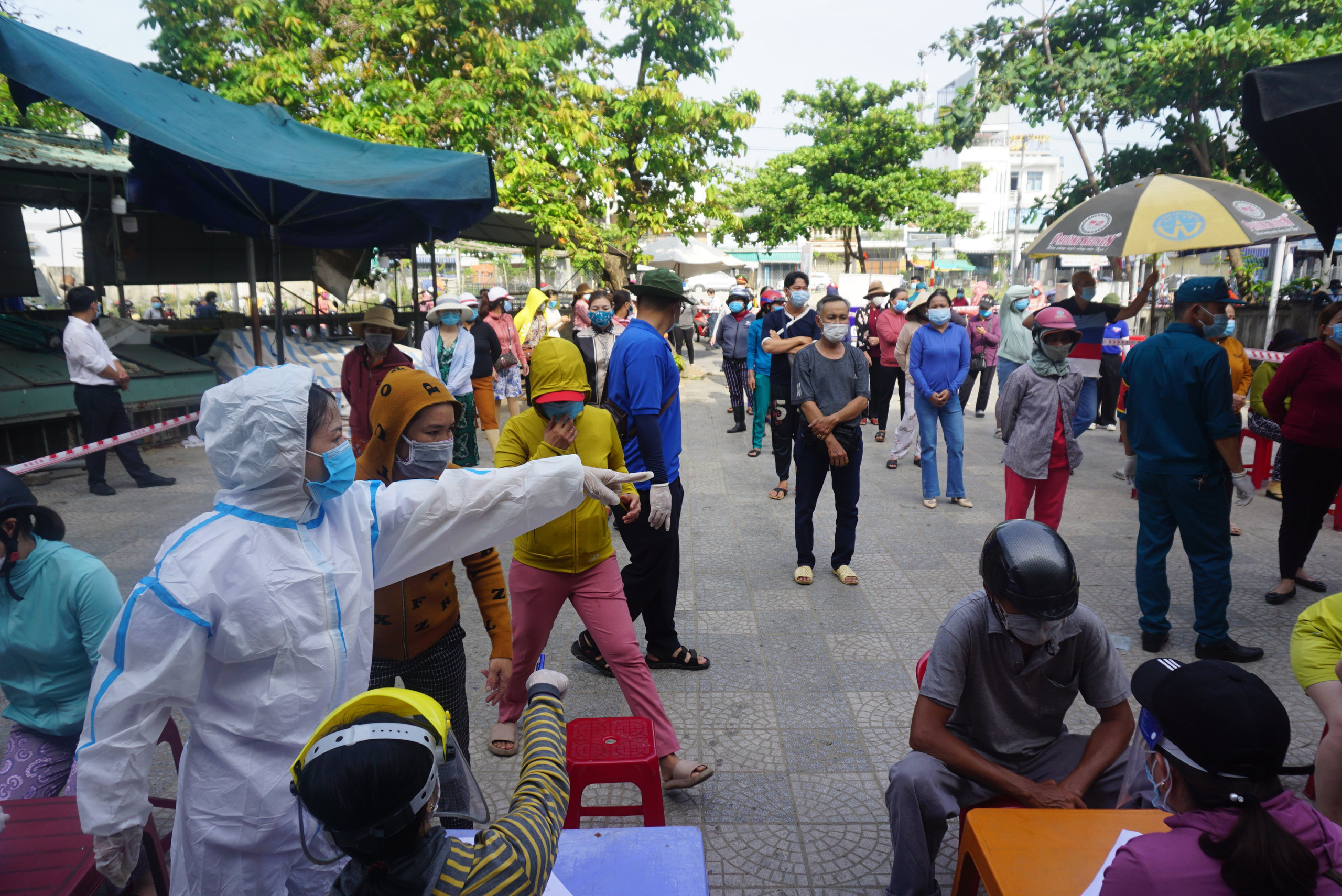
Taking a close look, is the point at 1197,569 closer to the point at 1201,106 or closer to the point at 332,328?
the point at 1201,106

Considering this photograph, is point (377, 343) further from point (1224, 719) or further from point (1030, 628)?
point (1224, 719)

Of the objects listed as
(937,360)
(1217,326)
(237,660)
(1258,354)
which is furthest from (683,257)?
(237,660)

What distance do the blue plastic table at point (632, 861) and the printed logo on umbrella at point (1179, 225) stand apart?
234 inches

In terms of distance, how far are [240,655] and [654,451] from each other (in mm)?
2367

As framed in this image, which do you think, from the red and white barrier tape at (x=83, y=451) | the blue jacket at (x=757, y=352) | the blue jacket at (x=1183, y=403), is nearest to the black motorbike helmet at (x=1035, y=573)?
the blue jacket at (x=1183, y=403)

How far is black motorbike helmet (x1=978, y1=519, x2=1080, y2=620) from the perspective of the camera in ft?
7.42

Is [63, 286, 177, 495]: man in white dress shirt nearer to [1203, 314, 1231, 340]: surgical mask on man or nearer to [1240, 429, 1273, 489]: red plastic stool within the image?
[1203, 314, 1231, 340]: surgical mask on man

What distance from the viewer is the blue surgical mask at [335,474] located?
192 cm

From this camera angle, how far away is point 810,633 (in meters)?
4.80

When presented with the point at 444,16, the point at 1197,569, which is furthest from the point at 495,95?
the point at 1197,569

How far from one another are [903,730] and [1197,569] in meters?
1.95

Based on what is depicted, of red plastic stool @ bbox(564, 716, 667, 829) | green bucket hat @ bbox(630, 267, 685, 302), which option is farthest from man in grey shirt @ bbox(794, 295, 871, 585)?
red plastic stool @ bbox(564, 716, 667, 829)

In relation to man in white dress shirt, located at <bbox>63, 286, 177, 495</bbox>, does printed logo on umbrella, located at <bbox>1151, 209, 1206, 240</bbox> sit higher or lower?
higher

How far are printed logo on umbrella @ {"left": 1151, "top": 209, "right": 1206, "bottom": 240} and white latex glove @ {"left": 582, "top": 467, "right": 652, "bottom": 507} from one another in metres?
5.35
